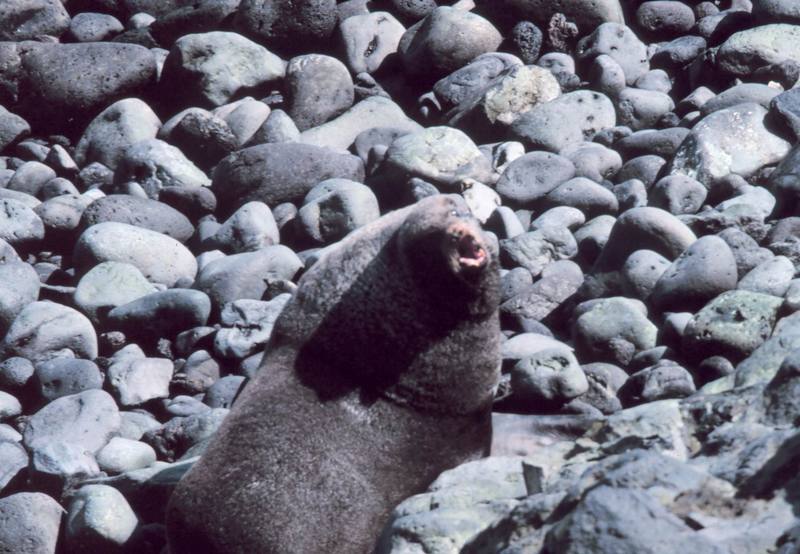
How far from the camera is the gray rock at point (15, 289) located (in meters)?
7.29

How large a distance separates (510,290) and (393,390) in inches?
102

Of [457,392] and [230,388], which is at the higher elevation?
[457,392]

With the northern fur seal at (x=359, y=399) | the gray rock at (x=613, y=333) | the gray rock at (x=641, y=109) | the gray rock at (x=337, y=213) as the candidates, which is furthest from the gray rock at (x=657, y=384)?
the gray rock at (x=641, y=109)

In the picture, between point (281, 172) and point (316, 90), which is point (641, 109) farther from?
point (281, 172)

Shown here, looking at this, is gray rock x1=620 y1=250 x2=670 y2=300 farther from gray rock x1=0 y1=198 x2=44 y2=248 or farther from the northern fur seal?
gray rock x1=0 y1=198 x2=44 y2=248

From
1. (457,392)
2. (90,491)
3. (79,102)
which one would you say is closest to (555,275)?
(457,392)

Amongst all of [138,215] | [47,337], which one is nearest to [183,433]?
[47,337]

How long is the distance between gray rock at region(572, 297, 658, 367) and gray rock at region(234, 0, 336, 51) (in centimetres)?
494

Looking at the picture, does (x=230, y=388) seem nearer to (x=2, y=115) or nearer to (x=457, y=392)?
(x=457, y=392)

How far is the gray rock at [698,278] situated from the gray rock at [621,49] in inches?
140

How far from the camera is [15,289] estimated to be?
7395 millimetres

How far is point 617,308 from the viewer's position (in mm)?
6348

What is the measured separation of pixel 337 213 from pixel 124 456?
2.62 m

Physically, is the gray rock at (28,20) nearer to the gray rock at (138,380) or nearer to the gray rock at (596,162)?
the gray rock at (596,162)
